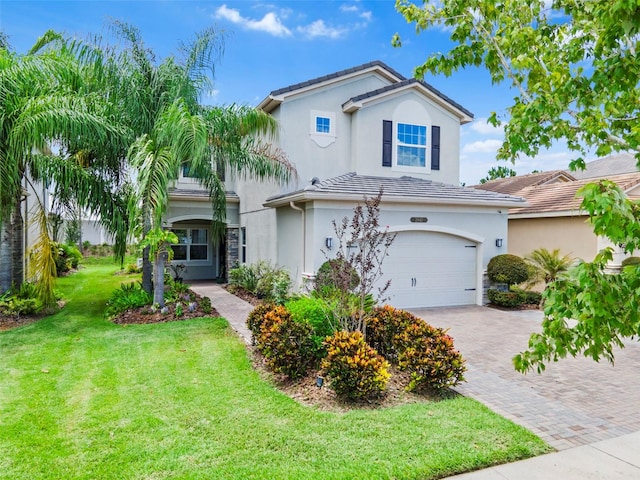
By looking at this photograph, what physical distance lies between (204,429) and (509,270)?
11.1 meters

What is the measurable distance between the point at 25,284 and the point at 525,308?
591 inches

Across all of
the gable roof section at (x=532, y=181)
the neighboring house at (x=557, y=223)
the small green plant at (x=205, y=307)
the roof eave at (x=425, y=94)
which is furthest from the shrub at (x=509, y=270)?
the small green plant at (x=205, y=307)

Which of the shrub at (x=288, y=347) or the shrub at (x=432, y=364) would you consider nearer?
the shrub at (x=432, y=364)

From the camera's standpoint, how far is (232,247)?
18.8 m

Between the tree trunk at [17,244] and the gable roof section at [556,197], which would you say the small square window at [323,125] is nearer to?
the gable roof section at [556,197]

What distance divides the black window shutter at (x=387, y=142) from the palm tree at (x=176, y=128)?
4.04 metres

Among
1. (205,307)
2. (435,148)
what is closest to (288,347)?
(205,307)

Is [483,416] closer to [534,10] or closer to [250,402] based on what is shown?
[250,402]

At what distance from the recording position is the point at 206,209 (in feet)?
59.9

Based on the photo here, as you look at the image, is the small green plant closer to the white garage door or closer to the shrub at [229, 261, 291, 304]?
the shrub at [229, 261, 291, 304]

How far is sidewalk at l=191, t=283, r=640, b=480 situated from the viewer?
397cm

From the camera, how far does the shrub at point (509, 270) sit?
13.0 metres

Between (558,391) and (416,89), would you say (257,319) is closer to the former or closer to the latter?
(558,391)

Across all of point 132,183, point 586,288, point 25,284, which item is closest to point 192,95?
point 132,183
